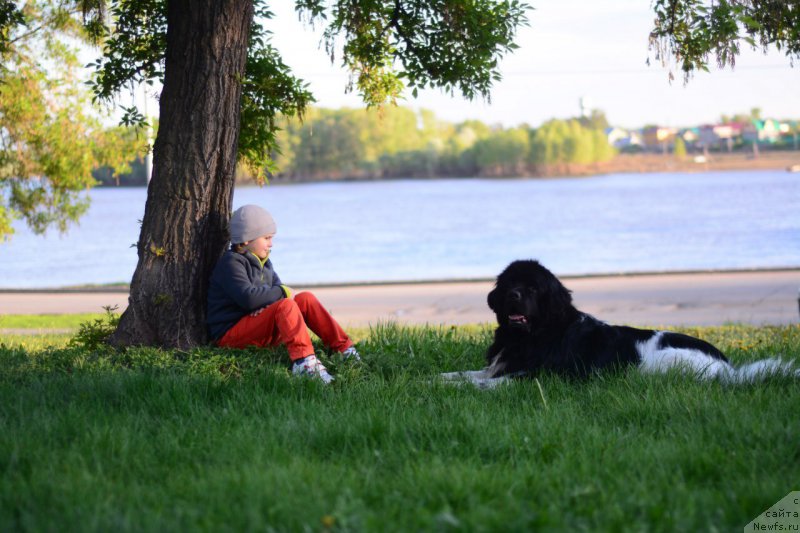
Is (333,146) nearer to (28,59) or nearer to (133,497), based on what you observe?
(28,59)

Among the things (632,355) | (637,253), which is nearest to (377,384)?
(632,355)

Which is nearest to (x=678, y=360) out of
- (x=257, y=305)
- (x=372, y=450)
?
(x=372, y=450)

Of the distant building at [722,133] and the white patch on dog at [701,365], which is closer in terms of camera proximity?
the white patch on dog at [701,365]

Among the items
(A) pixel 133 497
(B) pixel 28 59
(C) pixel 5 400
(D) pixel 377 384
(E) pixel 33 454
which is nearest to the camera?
(A) pixel 133 497

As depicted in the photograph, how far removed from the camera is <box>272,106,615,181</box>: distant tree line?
106 metres

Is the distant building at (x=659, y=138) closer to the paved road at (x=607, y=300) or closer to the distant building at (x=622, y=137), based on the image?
the distant building at (x=622, y=137)

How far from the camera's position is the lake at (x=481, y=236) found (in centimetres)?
3475

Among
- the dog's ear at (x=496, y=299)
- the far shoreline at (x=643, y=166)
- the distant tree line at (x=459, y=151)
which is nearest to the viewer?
the dog's ear at (x=496, y=299)

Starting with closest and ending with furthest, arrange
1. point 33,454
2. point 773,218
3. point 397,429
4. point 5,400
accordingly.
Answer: point 33,454
point 397,429
point 5,400
point 773,218

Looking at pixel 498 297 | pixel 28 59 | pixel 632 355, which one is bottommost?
pixel 632 355

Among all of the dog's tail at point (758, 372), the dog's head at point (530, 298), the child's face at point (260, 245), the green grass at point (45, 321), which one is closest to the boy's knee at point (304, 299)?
the child's face at point (260, 245)

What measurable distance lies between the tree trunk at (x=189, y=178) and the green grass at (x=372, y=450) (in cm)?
54

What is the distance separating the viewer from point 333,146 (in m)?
97.3

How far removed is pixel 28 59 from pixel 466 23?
36.8ft
